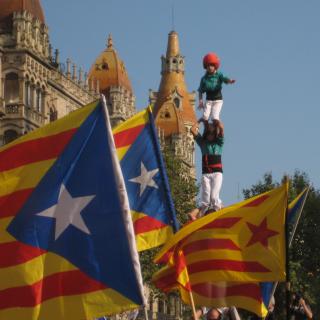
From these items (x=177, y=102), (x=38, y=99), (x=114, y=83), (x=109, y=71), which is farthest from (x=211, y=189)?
(x=177, y=102)

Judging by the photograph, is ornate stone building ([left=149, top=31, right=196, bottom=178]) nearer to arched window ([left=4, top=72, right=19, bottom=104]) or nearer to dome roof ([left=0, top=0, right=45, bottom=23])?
dome roof ([left=0, top=0, right=45, bottom=23])

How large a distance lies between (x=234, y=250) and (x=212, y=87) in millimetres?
4517

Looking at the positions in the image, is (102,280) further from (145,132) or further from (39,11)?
(39,11)

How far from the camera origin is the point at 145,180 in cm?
1720

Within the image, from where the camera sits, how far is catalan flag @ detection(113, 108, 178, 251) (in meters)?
16.9

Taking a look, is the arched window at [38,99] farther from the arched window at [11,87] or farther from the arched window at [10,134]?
the arched window at [10,134]

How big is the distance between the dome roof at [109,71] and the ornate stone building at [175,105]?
8.56 meters

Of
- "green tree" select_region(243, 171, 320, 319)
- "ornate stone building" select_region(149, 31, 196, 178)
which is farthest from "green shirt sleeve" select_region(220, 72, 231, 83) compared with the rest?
"ornate stone building" select_region(149, 31, 196, 178)

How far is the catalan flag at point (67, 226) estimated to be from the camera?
13.1 m

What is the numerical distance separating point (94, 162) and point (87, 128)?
43cm

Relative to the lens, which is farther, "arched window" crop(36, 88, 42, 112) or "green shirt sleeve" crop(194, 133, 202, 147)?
"arched window" crop(36, 88, 42, 112)

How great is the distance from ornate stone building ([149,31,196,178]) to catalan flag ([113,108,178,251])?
9978 cm

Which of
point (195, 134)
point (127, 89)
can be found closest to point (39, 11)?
point (127, 89)

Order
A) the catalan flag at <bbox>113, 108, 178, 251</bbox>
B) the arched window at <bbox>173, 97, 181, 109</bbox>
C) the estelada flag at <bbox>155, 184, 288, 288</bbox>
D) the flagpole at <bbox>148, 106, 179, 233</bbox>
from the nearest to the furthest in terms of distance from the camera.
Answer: the estelada flag at <bbox>155, 184, 288, 288</bbox> → the flagpole at <bbox>148, 106, 179, 233</bbox> → the catalan flag at <bbox>113, 108, 178, 251</bbox> → the arched window at <bbox>173, 97, 181, 109</bbox>
